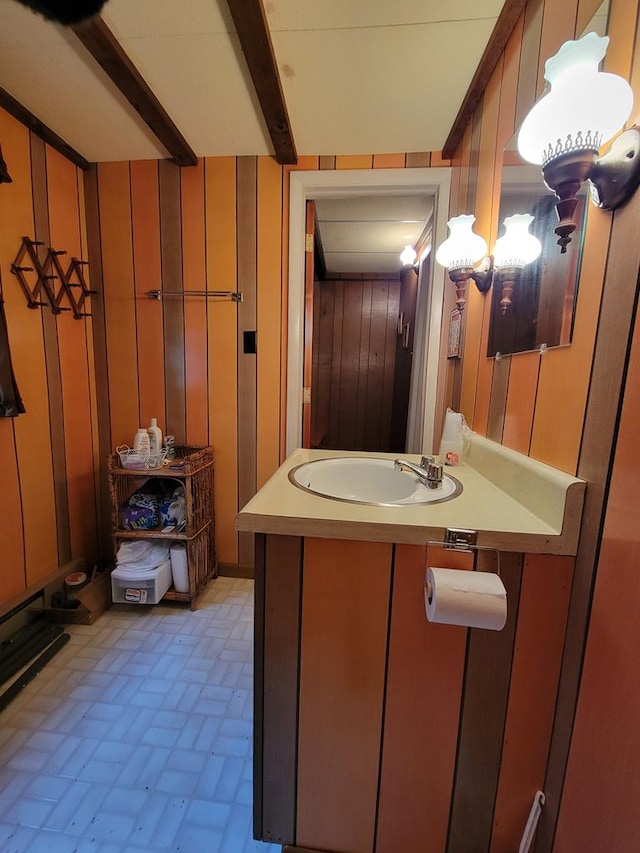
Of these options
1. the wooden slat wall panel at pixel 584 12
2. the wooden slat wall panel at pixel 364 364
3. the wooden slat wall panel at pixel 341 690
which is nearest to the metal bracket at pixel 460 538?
the wooden slat wall panel at pixel 341 690

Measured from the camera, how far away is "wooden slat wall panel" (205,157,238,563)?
1.79 metres

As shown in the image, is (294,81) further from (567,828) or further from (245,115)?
(567,828)

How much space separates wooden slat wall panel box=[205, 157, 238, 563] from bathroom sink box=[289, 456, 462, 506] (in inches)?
36.8

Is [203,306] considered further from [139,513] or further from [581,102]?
[581,102]

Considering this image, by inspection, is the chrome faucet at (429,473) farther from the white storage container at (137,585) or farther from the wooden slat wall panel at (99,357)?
the wooden slat wall panel at (99,357)

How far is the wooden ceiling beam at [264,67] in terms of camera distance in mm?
1009

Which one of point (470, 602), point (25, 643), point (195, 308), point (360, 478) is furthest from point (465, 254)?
point (25, 643)

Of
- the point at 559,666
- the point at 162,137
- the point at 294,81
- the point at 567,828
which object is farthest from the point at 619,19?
the point at 162,137

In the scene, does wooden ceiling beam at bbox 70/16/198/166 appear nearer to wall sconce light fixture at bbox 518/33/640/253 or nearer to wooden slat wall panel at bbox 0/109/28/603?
wooden slat wall panel at bbox 0/109/28/603

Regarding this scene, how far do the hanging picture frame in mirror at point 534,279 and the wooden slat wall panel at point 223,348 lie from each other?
1.30 meters

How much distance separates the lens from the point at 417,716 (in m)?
0.74

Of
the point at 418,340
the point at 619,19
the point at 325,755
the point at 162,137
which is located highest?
the point at 162,137

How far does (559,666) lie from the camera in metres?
0.71

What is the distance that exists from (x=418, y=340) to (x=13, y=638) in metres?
2.38
